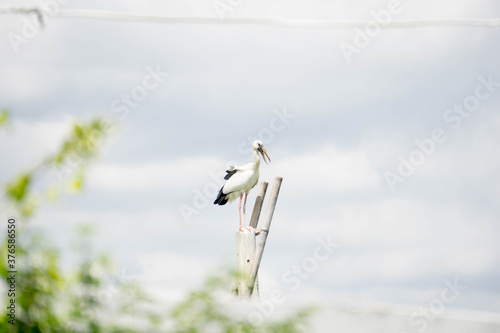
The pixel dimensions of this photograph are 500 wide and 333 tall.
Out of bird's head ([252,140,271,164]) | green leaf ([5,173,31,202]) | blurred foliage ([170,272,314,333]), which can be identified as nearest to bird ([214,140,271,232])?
bird's head ([252,140,271,164])

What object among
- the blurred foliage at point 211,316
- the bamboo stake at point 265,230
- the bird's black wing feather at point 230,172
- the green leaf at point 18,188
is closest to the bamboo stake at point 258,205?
the bamboo stake at point 265,230

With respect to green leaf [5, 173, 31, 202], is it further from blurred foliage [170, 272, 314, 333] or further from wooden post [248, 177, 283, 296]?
wooden post [248, 177, 283, 296]

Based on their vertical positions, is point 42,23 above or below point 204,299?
above

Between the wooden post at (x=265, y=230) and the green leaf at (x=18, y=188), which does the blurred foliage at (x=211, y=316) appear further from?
the wooden post at (x=265, y=230)

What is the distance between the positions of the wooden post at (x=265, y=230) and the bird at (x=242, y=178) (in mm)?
421

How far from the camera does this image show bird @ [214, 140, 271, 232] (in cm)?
655

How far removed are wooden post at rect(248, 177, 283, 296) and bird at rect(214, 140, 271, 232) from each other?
421 mm

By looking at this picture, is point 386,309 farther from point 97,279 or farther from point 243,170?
point 243,170

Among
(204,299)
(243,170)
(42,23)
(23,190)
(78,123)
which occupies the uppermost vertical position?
(243,170)

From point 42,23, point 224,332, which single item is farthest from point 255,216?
point 224,332

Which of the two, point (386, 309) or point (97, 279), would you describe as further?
point (386, 309)

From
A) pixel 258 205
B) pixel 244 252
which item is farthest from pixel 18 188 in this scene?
pixel 258 205

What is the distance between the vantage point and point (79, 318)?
153cm

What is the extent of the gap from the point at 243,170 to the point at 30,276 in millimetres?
5169
